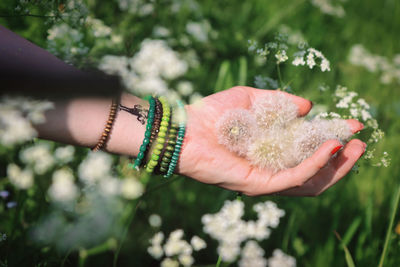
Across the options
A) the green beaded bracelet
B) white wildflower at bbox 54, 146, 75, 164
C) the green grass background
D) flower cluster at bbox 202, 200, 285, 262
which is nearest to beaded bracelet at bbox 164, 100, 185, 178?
the green beaded bracelet

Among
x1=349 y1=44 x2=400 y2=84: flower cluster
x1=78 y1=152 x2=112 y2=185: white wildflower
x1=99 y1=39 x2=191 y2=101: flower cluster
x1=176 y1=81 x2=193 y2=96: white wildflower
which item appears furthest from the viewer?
x1=349 y1=44 x2=400 y2=84: flower cluster

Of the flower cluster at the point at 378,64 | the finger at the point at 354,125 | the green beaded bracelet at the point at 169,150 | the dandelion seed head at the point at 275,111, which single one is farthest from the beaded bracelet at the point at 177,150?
the flower cluster at the point at 378,64

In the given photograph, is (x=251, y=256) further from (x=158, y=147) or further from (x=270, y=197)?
(x=270, y=197)

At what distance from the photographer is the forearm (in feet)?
3.92

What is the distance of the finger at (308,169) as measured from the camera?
115 cm

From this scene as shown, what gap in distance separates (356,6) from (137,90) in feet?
12.0

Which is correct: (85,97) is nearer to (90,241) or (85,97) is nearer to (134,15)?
(90,241)

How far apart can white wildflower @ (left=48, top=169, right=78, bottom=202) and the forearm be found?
0.17 metres

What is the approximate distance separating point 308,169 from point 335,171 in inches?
8.9

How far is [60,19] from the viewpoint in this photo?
4.77 feet

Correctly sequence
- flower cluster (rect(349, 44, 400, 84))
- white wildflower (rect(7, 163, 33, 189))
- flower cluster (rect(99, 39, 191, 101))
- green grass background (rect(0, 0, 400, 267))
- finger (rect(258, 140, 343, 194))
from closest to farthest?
finger (rect(258, 140, 343, 194)), white wildflower (rect(7, 163, 33, 189)), green grass background (rect(0, 0, 400, 267)), flower cluster (rect(99, 39, 191, 101)), flower cluster (rect(349, 44, 400, 84))

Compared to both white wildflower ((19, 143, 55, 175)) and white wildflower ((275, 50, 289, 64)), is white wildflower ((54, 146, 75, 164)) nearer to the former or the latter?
white wildflower ((19, 143, 55, 175))

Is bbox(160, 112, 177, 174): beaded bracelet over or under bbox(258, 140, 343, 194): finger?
under

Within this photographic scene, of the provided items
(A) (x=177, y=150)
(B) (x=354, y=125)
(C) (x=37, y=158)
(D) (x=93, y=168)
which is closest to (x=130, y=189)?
(D) (x=93, y=168)
